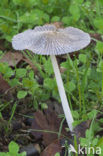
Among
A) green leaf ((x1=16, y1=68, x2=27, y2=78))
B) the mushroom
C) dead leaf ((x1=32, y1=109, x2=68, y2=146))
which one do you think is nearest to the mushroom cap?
the mushroom

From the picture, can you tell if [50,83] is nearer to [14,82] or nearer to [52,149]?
[14,82]

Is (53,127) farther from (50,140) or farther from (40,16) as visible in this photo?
(40,16)

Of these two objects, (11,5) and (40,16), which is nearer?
(40,16)

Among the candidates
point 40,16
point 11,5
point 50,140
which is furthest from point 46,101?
point 11,5

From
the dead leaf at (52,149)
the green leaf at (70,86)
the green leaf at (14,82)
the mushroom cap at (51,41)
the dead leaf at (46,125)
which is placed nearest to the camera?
the mushroom cap at (51,41)

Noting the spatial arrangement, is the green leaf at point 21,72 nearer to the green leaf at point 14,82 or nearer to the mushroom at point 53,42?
the green leaf at point 14,82

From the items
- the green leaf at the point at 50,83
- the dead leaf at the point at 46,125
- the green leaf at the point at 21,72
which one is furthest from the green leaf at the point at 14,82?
the dead leaf at the point at 46,125

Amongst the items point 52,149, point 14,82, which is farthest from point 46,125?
point 14,82
